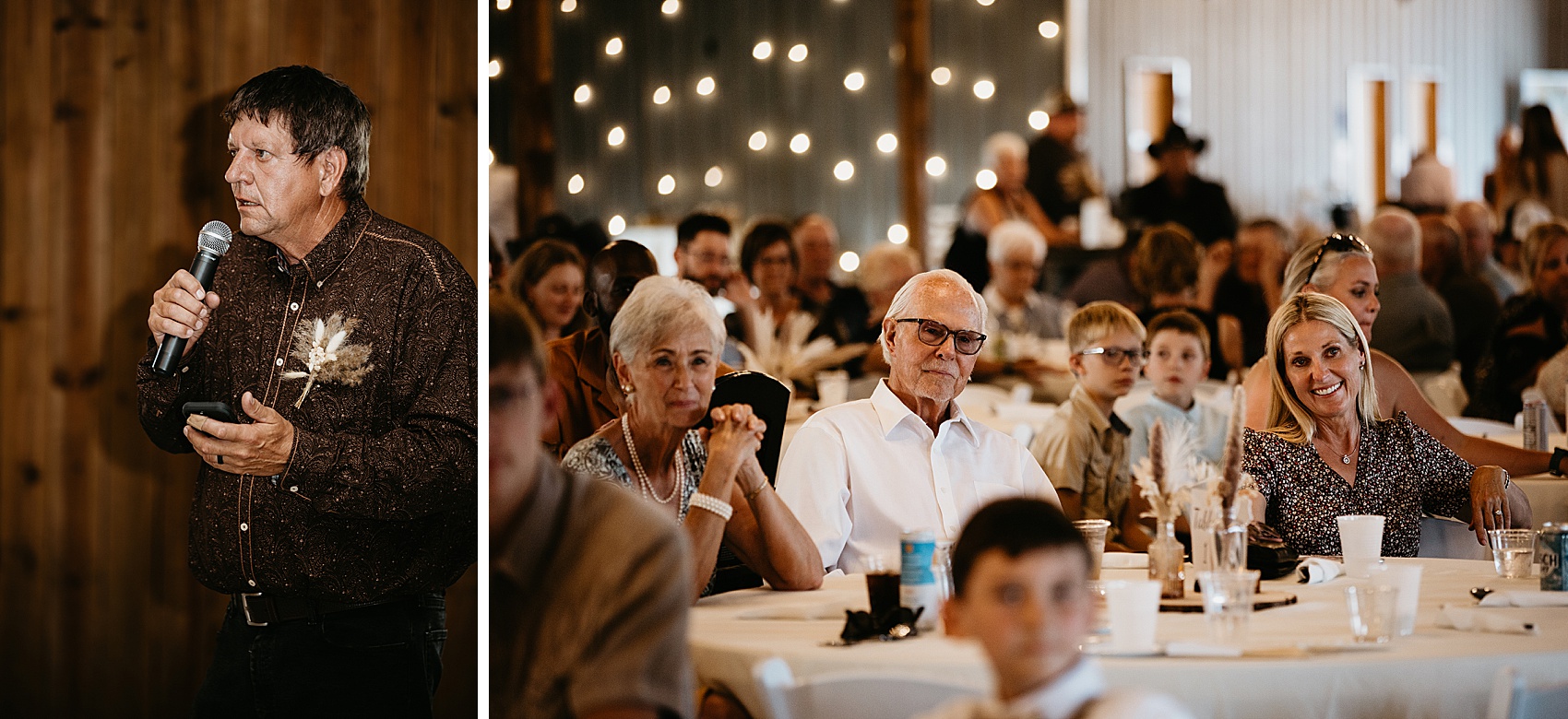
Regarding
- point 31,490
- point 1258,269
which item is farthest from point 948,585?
point 1258,269

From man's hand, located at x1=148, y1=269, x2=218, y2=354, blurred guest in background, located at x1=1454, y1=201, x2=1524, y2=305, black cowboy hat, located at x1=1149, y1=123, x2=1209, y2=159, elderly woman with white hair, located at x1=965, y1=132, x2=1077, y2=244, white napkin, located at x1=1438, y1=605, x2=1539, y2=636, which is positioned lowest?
white napkin, located at x1=1438, y1=605, x2=1539, y2=636

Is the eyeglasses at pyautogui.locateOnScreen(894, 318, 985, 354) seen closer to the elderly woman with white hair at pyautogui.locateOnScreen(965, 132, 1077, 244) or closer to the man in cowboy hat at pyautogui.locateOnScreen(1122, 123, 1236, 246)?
the elderly woman with white hair at pyautogui.locateOnScreen(965, 132, 1077, 244)

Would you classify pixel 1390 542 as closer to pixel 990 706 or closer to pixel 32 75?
pixel 990 706

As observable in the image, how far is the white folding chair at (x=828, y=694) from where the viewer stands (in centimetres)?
160

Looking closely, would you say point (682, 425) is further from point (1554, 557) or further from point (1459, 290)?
point (1459, 290)

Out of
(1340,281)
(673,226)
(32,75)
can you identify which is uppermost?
(32,75)

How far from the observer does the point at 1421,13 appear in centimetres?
208

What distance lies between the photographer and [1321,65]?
2.72 m

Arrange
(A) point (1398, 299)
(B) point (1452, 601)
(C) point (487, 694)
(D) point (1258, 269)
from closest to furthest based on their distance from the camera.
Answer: (C) point (487, 694)
(B) point (1452, 601)
(A) point (1398, 299)
(D) point (1258, 269)

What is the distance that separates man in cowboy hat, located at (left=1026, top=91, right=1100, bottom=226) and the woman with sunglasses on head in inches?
246

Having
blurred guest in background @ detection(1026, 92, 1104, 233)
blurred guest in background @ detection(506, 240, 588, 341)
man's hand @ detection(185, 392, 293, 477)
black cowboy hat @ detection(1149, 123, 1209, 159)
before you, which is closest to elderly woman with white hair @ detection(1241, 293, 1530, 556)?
blurred guest in background @ detection(506, 240, 588, 341)

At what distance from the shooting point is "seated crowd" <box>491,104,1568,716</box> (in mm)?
1573

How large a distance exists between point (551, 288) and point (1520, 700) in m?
1.43

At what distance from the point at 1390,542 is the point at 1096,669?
128 centimetres
